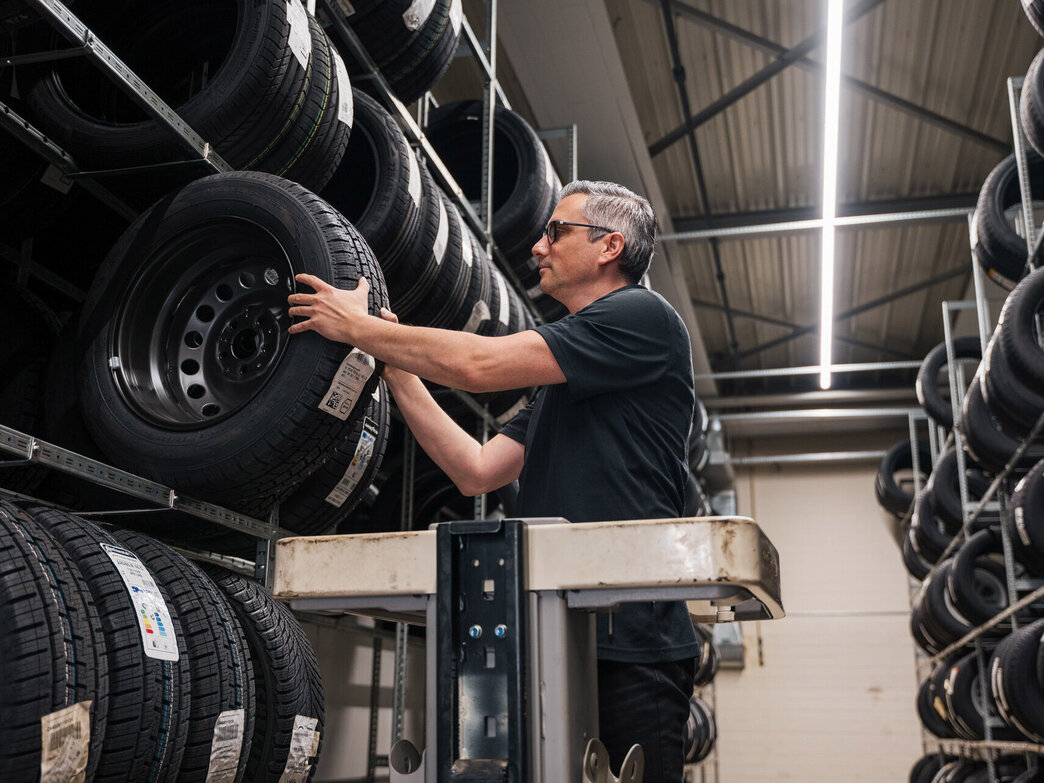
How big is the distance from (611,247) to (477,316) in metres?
2.17

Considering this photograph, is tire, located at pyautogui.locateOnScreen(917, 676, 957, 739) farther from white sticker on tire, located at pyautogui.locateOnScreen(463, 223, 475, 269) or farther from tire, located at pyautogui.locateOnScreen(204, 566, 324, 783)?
tire, located at pyautogui.locateOnScreen(204, 566, 324, 783)

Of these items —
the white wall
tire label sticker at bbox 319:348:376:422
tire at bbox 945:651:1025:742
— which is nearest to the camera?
tire label sticker at bbox 319:348:376:422

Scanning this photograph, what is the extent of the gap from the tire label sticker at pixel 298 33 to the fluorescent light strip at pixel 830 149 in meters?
3.62

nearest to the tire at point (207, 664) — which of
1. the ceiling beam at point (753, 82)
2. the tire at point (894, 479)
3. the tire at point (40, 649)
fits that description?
the tire at point (40, 649)

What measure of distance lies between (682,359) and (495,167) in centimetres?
404

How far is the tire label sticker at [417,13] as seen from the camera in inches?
151

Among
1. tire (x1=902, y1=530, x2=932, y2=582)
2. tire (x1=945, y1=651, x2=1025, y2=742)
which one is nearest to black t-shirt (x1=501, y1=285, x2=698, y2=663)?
tire (x1=945, y1=651, x2=1025, y2=742)

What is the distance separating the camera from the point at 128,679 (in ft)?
6.49

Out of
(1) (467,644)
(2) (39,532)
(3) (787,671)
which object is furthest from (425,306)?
(3) (787,671)

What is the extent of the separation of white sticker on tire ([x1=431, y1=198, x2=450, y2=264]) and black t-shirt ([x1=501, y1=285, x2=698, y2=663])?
1.88m

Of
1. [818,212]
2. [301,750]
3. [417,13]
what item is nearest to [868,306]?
[818,212]

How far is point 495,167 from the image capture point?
18.7 feet

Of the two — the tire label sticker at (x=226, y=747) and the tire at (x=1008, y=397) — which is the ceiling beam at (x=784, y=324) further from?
the tire label sticker at (x=226, y=747)

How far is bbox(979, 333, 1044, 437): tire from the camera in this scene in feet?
16.9
